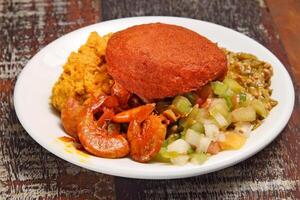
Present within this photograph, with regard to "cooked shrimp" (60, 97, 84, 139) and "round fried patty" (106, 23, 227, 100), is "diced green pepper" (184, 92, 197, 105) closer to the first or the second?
"round fried patty" (106, 23, 227, 100)

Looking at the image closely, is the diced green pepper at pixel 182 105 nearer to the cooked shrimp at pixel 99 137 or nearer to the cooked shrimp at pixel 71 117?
the cooked shrimp at pixel 99 137

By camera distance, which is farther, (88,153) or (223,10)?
(223,10)

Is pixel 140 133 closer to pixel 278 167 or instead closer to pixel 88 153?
pixel 88 153

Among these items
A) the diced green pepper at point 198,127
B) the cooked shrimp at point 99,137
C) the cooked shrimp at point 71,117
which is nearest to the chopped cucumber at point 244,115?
the diced green pepper at point 198,127

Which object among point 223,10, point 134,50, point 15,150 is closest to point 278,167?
point 134,50

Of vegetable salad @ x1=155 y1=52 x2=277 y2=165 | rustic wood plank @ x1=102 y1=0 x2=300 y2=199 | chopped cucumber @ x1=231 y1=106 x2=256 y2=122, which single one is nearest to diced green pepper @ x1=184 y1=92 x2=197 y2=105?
vegetable salad @ x1=155 y1=52 x2=277 y2=165

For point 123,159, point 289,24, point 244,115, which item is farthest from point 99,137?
point 289,24

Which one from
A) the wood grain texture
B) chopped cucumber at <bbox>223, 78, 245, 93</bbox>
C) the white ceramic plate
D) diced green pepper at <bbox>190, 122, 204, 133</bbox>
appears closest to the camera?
the white ceramic plate
